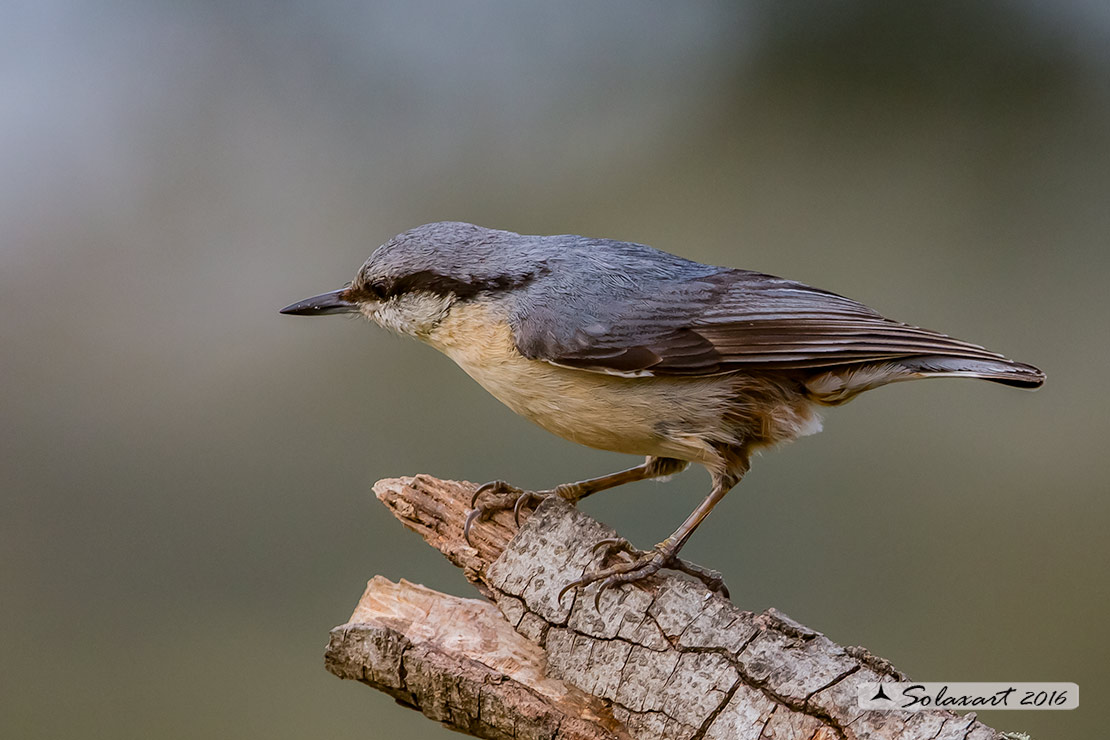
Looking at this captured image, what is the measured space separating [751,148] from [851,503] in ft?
4.85

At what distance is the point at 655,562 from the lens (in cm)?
203

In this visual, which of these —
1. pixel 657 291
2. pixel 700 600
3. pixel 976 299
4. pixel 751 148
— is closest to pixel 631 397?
pixel 657 291

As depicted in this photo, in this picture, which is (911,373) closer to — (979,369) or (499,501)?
(979,369)

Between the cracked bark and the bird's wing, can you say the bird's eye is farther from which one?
the cracked bark

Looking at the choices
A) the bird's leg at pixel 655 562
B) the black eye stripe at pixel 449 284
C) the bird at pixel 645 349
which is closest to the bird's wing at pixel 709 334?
the bird at pixel 645 349

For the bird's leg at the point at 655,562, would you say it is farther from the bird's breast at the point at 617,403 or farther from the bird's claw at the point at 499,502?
the bird's claw at the point at 499,502

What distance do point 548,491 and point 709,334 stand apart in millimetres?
611

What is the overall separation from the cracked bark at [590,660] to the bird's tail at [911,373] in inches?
23.6

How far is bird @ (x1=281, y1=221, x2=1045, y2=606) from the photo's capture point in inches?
82.4

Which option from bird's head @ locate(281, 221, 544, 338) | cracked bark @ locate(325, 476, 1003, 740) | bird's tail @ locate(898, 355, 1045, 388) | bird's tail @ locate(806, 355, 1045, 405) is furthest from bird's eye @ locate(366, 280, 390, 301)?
bird's tail @ locate(898, 355, 1045, 388)

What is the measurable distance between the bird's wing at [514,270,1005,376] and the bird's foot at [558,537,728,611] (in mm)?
395

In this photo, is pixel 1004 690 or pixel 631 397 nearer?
pixel 1004 690

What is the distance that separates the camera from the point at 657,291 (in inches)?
88.2

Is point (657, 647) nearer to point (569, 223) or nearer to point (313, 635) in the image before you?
point (313, 635)
